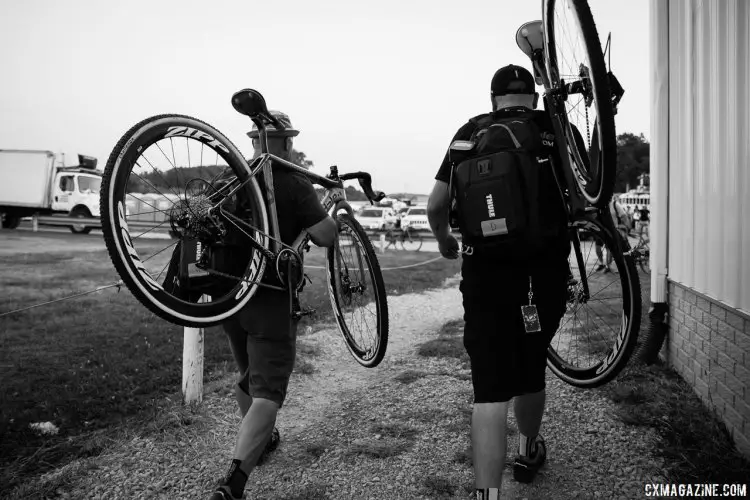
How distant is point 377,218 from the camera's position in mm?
28891

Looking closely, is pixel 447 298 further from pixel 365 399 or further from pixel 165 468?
pixel 165 468

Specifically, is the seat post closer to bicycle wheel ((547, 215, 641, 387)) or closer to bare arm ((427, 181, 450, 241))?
bare arm ((427, 181, 450, 241))

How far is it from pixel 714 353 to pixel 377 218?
25.8 meters

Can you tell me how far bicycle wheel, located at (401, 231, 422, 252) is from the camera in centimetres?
2068

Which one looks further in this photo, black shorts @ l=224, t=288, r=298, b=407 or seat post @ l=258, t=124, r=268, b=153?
seat post @ l=258, t=124, r=268, b=153

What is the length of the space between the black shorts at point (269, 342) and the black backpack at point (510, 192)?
1.03 meters

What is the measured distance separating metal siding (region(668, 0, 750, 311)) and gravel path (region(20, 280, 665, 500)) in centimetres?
112

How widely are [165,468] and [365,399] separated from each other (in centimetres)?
153

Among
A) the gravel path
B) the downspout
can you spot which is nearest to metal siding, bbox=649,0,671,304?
the downspout

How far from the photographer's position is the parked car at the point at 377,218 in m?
28.5

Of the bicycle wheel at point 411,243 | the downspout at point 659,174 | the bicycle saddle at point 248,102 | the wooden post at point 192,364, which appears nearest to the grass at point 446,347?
the downspout at point 659,174

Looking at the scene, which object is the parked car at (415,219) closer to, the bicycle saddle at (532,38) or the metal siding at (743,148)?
the bicycle saddle at (532,38)

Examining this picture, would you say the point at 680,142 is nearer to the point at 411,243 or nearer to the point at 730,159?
the point at 730,159

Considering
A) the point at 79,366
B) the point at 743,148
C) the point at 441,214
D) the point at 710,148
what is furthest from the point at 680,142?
the point at 79,366
